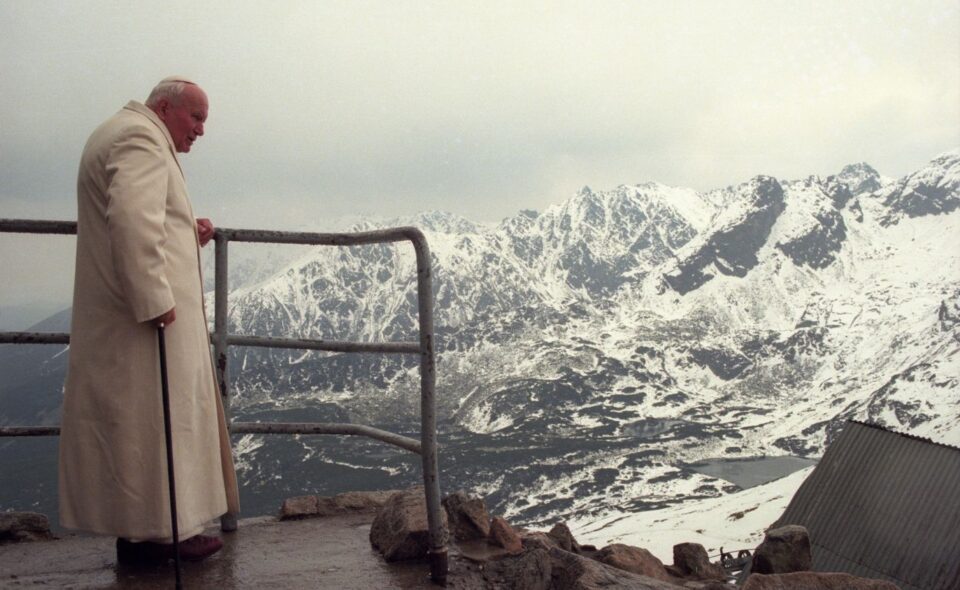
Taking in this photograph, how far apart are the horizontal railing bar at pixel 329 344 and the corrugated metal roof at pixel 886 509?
20416 millimetres

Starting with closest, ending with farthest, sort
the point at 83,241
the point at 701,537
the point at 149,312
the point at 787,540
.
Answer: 1. the point at 149,312
2. the point at 83,241
3. the point at 787,540
4. the point at 701,537

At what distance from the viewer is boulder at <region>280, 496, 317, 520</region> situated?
5.51 m

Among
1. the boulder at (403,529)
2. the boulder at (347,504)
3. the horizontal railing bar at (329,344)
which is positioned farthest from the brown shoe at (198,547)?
the boulder at (347,504)

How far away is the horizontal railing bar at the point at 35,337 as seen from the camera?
4258 mm

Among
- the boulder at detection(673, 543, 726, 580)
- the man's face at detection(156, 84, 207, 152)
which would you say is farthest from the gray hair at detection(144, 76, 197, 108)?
the boulder at detection(673, 543, 726, 580)

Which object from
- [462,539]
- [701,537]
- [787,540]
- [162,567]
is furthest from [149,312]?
[701,537]

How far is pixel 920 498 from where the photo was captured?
21875mm

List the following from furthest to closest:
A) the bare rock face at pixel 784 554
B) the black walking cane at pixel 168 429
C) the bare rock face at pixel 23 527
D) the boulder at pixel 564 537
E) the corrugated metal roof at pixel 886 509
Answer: the corrugated metal roof at pixel 886 509 → the bare rock face at pixel 784 554 → the boulder at pixel 564 537 → the bare rock face at pixel 23 527 → the black walking cane at pixel 168 429

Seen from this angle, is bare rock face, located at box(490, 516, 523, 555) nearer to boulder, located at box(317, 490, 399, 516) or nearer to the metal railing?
the metal railing

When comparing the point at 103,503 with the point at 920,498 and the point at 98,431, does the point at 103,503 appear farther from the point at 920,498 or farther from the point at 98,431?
the point at 920,498

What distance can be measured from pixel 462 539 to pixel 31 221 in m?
3.06

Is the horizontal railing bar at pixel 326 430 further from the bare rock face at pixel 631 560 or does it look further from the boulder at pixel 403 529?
the bare rock face at pixel 631 560

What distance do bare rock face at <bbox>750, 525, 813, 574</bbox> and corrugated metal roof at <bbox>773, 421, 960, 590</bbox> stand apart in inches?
608

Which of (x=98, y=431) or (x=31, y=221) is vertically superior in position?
(x=31, y=221)
